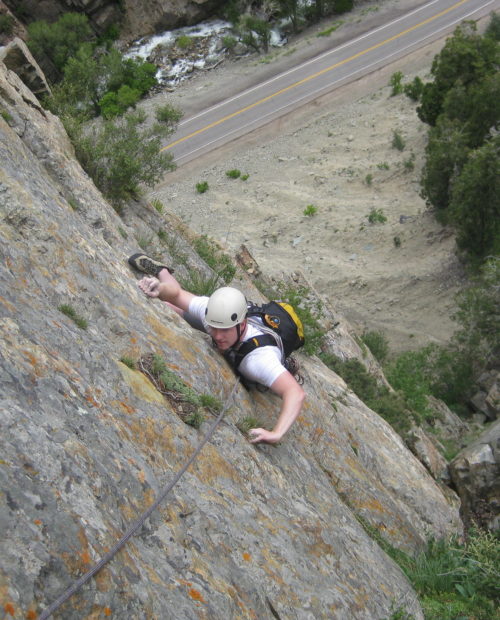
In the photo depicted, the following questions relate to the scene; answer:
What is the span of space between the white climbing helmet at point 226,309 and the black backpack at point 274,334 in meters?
0.38

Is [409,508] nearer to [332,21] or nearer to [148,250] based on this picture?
[148,250]

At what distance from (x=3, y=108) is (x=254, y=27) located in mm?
33000

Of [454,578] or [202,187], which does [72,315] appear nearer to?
[454,578]

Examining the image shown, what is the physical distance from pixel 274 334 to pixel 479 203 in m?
17.8

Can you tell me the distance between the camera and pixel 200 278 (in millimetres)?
9453

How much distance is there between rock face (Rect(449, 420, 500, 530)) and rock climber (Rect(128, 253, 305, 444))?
18.3ft

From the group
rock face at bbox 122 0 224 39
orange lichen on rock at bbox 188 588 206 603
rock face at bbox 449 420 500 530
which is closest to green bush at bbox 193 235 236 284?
rock face at bbox 449 420 500 530

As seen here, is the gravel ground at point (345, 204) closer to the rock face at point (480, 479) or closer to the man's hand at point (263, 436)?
the rock face at point (480, 479)

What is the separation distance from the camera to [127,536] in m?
3.64

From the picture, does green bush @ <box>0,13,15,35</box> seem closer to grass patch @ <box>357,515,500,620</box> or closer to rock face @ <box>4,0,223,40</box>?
rock face @ <box>4,0,223,40</box>

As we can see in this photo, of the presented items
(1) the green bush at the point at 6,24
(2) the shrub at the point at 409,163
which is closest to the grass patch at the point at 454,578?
(2) the shrub at the point at 409,163

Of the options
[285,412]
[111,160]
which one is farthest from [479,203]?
[285,412]

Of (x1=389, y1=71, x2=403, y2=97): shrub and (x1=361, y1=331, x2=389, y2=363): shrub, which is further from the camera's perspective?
(x1=389, y1=71, x2=403, y2=97): shrub

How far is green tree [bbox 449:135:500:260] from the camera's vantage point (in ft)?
67.5
